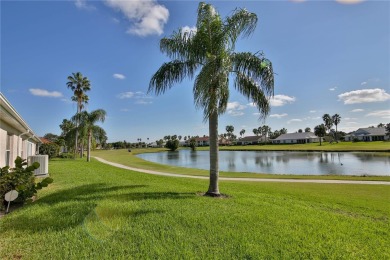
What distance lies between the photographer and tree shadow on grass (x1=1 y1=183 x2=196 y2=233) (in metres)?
4.85

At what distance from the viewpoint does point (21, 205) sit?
22.2ft

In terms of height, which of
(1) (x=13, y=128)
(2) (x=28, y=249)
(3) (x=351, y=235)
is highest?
(1) (x=13, y=128)

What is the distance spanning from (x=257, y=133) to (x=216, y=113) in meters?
143

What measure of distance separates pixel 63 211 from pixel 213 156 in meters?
5.03

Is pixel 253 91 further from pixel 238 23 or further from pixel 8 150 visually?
pixel 8 150

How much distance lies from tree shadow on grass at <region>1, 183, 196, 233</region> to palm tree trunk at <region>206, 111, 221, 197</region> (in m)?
1.51

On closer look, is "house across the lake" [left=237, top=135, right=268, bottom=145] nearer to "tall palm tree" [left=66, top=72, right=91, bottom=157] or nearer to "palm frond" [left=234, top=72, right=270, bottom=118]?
"tall palm tree" [left=66, top=72, right=91, bottom=157]

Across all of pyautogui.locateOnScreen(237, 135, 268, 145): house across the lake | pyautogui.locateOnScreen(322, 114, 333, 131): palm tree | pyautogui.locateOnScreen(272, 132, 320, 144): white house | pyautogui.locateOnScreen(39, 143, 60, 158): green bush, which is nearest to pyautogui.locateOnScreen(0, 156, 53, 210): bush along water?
pyautogui.locateOnScreen(39, 143, 60, 158): green bush

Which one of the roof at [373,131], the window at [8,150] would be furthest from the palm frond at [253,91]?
the roof at [373,131]

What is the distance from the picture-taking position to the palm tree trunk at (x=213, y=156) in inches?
342

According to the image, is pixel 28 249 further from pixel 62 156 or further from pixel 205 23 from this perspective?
pixel 62 156

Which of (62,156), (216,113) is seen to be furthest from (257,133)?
(216,113)

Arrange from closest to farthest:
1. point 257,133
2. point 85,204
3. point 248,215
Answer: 1. point 248,215
2. point 85,204
3. point 257,133

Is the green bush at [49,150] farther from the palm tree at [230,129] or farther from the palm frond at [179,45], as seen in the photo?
the palm tree at [230,129]
